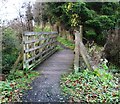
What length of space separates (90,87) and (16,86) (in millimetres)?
1742

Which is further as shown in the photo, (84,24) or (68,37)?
(68,37)

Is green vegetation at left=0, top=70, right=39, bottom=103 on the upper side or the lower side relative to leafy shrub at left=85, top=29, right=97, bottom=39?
lower

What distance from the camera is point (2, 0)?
8.98 metres

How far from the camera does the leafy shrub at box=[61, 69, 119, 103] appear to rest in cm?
443

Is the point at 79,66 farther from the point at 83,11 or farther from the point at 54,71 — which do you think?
the point at 83,11

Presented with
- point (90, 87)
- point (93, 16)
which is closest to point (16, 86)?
point (90, 87)

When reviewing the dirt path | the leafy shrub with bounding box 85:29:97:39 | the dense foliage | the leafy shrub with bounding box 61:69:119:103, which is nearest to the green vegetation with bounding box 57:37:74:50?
the dense foliage

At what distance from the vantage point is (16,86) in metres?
4.89

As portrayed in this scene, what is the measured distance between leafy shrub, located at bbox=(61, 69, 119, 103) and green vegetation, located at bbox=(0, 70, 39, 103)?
0.93 m

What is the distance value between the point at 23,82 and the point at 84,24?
734cm

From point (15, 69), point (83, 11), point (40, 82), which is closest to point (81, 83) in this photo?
point (40, 82)

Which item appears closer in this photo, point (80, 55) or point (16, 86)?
point (16, 86)

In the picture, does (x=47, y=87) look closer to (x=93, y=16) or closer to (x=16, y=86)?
(x=16, y=86)

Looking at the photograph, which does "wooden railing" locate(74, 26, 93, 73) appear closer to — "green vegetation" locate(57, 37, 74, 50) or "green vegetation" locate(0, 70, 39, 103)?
"green vegetation" locate(0, 70, 39, 103)
